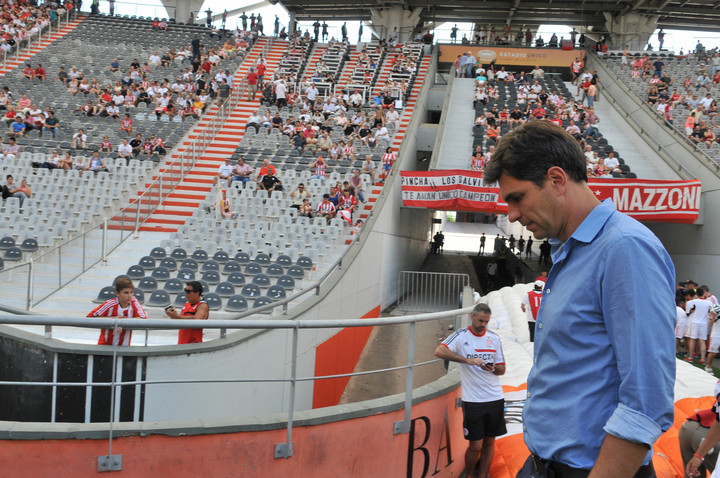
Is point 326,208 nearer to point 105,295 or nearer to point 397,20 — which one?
point 105,295

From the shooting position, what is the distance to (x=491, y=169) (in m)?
1.97

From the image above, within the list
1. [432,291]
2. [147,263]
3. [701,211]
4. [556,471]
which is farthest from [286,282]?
[701,211]

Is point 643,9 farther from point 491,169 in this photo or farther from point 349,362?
point 491,169

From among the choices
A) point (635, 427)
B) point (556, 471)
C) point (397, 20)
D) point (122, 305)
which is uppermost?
point (397, 20)

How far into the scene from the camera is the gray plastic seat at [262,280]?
10664 millimetres

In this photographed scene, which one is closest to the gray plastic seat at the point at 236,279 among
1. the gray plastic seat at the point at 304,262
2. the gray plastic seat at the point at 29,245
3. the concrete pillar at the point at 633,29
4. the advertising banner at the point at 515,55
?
the gray plastic seat at the point at 304,262

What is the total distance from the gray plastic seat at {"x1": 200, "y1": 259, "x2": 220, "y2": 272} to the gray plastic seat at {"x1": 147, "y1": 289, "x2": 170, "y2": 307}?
1.48 meters

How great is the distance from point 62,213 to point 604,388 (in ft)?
45.2

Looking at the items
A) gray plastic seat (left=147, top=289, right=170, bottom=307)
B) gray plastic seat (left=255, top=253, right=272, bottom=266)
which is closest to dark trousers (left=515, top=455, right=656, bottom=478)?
gray plastic seat (left=147, top=289, right=170, bottom=307)

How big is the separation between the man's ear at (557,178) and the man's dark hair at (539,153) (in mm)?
14

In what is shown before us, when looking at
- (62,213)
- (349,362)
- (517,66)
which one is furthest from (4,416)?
(517,66)

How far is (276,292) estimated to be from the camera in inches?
403

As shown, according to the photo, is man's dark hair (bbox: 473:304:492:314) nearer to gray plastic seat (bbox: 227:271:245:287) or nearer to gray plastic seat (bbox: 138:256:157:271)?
gray plastic seat (bbox: 227:271:245:287)

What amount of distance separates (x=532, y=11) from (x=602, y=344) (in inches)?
1767
